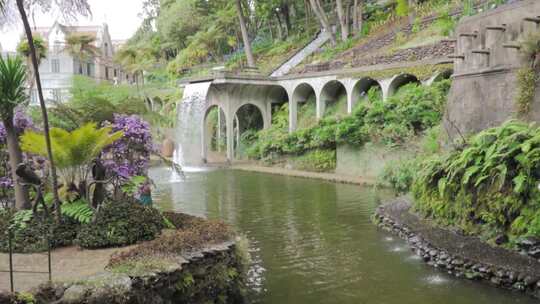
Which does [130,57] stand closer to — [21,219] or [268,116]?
[268,116]

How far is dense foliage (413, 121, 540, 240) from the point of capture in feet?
25.3

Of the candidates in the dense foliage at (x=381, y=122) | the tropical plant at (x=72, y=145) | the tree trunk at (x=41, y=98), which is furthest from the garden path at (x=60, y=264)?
the dense foliage at (x=381, y=122)

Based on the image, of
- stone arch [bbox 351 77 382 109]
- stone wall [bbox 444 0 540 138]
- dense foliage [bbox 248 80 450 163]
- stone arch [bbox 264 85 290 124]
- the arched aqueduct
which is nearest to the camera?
stone wall [bbox 444 0 540 138]

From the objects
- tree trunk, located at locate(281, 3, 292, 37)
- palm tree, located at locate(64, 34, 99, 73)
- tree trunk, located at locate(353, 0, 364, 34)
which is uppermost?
tree trunk, located at locate(281, 3, 292, 37)

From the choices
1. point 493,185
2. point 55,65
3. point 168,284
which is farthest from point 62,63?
point 168,284

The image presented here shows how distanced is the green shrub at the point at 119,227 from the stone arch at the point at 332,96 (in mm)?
17863

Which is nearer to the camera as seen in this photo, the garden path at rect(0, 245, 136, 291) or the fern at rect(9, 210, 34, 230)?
the garden path at rect(0, 245, 136, 291)

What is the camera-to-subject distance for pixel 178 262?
5.57m

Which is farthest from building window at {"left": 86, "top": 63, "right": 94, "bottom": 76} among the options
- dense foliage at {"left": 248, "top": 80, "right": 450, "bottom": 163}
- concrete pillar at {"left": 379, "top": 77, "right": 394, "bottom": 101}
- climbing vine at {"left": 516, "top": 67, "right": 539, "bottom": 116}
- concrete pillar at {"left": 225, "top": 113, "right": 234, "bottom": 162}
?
climbing vine at {"left": 516, "top": 67, "right": 539, "bottom": 116}

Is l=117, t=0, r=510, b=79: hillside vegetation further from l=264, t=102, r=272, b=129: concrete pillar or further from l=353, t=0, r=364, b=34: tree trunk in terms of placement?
l=264, t=102, r=272, b=129: concrete pillar

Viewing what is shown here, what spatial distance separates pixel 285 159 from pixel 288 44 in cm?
1491

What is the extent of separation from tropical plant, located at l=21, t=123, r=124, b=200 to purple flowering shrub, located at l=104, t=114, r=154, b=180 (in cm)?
38

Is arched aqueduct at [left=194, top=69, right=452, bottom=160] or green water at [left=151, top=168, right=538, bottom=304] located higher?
arched aqueduct at [left=194, top=69, right=452, bottom=160]

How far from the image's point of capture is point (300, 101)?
26406 millimetres
